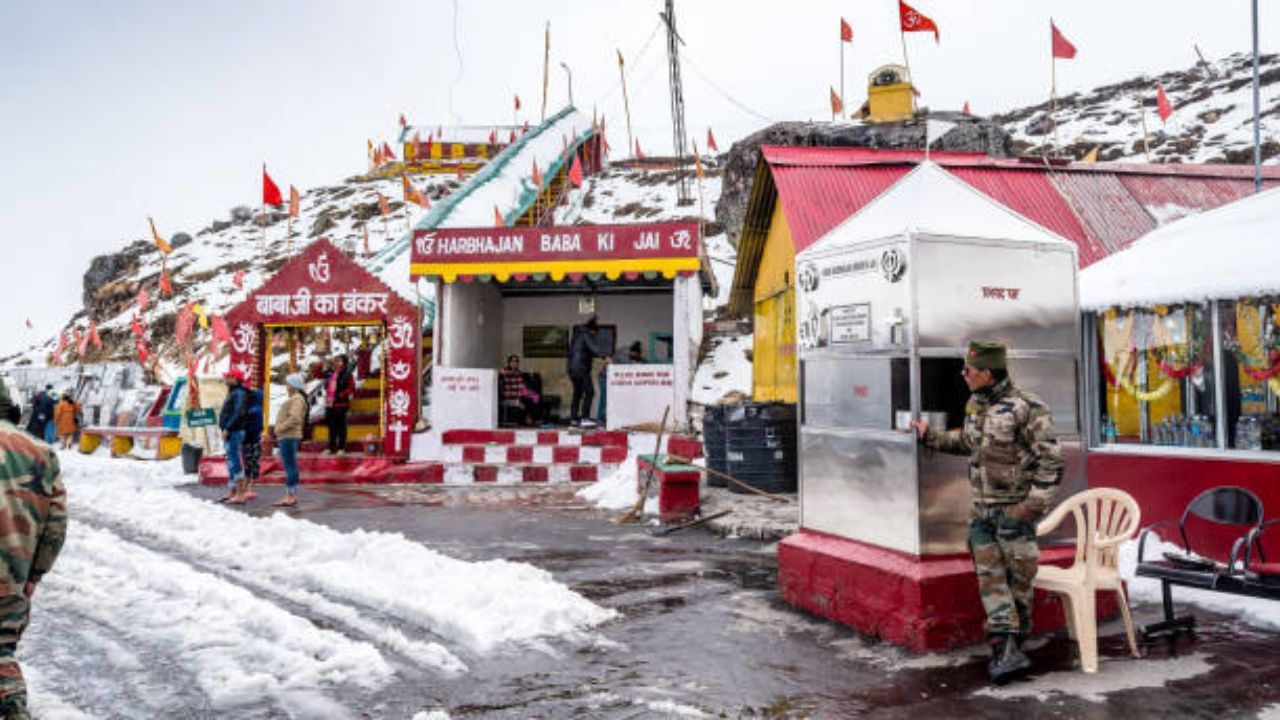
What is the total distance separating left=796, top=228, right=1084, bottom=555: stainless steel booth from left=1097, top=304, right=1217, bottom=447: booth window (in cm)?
346

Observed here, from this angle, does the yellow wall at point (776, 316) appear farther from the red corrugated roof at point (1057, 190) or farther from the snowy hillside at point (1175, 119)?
the snowy hillside at point (1175, 119)

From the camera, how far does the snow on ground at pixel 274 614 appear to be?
435 centimetres

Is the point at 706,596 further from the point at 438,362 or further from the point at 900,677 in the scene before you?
the point at 438,362

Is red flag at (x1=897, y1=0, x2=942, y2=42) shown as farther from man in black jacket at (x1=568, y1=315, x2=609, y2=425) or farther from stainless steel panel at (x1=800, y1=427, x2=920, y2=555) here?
stainless steel panel at (x1=800, y1=427, x2=920, y2=555)

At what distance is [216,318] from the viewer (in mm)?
17047

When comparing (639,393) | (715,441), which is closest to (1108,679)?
(715,441)

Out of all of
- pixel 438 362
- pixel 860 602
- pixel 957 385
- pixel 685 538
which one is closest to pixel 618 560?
pixel 685 538

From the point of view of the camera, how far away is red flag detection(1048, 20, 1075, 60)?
20.5 meters

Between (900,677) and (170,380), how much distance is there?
32137 millimetres

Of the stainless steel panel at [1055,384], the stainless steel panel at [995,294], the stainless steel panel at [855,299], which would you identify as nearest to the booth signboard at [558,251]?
the stainless steel panel at [855,299]

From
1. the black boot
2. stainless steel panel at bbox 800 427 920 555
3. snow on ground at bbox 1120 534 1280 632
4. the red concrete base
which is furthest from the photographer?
snow on ground at bbox 1120 534 1280 632

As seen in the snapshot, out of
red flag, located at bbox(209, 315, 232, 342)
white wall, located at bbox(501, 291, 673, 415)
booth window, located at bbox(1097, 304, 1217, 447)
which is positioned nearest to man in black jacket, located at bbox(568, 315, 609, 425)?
white wall, located at bbox(501, 291, 673, 415)

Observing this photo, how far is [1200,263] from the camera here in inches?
310

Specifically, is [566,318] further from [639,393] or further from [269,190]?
[269,190]
